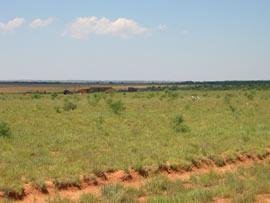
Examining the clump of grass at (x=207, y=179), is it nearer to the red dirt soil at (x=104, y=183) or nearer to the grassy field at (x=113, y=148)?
the grassy field at (x=113, y=148)

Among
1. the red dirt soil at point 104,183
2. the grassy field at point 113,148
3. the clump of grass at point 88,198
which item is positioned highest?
the grassy field at point 113,148

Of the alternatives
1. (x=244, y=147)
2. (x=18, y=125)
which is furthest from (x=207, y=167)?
(x=18, y=125)

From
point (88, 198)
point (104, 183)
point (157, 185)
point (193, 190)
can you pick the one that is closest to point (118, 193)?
point (88, 198)

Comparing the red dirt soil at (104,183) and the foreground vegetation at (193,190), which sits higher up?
the foreground vegetation at (193,190)

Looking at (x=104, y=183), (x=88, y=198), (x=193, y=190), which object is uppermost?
(x=193, y=190)

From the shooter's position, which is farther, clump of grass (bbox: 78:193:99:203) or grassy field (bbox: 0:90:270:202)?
grassy field (bbox: 0:90:270:202)

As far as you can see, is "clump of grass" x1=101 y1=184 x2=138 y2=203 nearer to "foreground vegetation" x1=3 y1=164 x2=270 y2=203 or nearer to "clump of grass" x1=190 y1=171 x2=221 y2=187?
"foreground vegetation" x1=3 y1=164 x2=270 y2=203

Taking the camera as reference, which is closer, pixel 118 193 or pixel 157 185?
pixel 118 193

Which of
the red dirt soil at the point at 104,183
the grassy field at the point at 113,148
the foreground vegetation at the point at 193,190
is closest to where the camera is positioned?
the foreground vegetation at the point at 193,190

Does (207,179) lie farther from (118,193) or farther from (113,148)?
(113,148)

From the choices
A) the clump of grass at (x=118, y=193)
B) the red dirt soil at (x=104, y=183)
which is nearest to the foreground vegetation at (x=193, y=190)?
the clump of grass at (x=118, y=193)

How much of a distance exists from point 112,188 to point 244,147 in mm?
6358

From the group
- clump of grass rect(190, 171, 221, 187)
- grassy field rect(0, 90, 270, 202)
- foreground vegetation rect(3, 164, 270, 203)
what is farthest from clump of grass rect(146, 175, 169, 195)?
clump of grass rect(190, 171, 221, 187)

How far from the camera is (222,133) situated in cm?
1483
